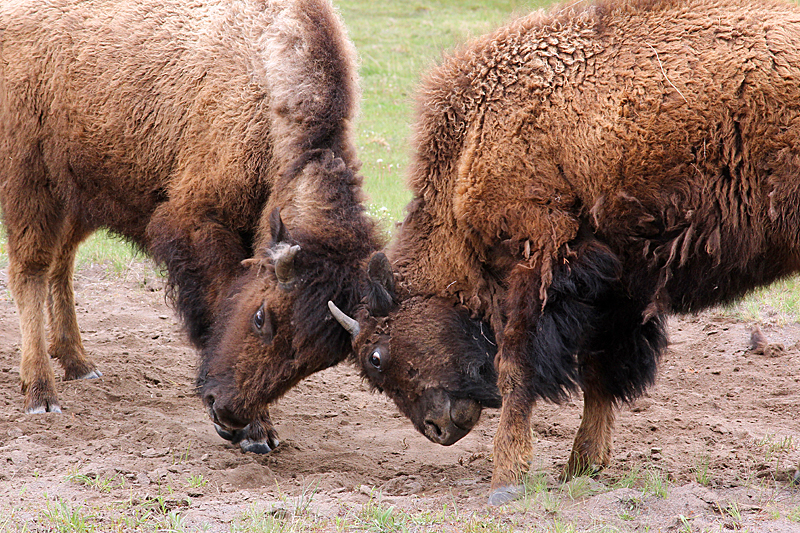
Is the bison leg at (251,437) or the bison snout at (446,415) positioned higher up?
the bison snout at (446,415)

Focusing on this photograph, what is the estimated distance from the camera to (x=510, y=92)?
13.1 ft

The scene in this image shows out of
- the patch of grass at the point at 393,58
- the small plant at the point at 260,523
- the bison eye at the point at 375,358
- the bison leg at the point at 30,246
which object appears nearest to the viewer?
the small plant at the point at 260,523

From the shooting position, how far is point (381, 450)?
486cm

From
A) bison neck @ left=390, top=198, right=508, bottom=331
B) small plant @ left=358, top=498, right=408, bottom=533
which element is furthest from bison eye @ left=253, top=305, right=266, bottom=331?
small plant @ left=358, top=498, right=408, bottom=533

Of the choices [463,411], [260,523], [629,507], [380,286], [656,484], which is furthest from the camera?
[380,286]

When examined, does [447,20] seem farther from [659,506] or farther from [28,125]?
[659,506]

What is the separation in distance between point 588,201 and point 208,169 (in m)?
Answer: 2.25

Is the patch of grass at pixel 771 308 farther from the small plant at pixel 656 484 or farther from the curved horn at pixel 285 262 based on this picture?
the curved horn at pixel 285 262

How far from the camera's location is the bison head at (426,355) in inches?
161

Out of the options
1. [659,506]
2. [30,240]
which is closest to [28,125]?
[30,240]

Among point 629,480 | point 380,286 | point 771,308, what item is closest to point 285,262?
point 380,286

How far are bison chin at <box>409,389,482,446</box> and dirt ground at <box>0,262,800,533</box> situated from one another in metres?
0.28

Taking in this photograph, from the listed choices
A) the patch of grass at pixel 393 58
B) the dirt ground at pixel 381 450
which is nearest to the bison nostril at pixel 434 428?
the dirt ground at pixel 381 450

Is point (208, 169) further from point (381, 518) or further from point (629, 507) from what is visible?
point (629, 507)
